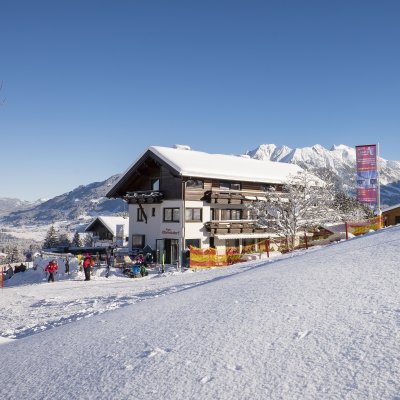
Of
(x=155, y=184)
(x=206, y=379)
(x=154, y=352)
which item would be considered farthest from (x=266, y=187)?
(x=206, y=379)

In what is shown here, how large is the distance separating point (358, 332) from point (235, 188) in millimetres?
29128

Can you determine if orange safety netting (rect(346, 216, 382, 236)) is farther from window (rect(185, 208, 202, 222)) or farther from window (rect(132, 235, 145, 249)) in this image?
window (rect(132, 235, 145, 249))

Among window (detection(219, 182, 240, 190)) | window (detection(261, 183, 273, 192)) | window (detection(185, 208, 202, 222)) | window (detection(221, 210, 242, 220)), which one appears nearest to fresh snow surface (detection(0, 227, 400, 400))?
window (detection(185, 208, 202, 222))

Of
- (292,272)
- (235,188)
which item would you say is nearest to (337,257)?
(292,272)

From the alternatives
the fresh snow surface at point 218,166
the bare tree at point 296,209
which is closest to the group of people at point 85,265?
the fresh snow surface at point 218,166

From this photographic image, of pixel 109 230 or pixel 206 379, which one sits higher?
pixel 206 379

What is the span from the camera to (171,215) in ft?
104

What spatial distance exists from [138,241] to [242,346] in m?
28.9

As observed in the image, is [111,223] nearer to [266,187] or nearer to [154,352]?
[266,187]

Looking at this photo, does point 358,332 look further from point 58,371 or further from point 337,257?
point 337,257

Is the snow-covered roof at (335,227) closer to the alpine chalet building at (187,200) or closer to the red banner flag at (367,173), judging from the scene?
the red banner flag at (367,173)

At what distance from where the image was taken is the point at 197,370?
193 inches

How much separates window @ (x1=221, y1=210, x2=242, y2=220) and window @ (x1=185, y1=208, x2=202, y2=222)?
2.45 m

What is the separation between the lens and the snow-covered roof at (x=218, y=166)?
3091 cm
